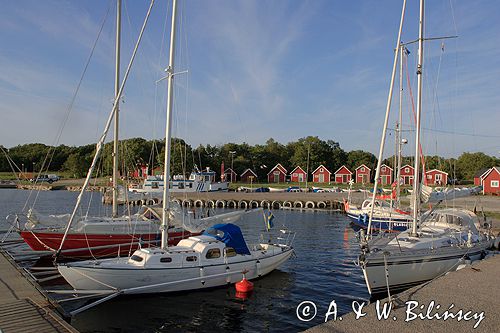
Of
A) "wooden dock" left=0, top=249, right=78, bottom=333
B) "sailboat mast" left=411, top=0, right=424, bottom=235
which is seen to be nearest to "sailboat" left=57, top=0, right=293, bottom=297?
"wooden dock" left=0, top=249, right=78, bottom=333

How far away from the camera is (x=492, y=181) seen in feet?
238

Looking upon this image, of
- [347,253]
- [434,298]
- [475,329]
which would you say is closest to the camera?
[475,329]

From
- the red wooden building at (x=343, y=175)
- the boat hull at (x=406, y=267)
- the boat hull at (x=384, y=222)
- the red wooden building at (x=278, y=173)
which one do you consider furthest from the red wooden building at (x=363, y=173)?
the boat hull at (x=406, y=267)

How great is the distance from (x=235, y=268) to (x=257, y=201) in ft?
153

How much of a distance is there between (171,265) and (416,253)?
10.4 meters

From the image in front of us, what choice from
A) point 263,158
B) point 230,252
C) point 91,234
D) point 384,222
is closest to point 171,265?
point 230,252

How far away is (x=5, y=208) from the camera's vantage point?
53.9 m

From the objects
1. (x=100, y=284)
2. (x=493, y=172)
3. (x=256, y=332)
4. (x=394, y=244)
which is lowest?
(x=256, y=332)

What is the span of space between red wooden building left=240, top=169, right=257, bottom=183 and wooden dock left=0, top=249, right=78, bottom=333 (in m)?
96.5

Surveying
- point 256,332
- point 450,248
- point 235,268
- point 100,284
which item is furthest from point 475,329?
point 100,284

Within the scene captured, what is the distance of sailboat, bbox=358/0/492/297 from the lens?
53.1 feet

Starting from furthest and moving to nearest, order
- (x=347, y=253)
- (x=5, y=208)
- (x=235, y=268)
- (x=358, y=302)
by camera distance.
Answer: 1. (x=5, y=208)
2. (x=347, y=253)
3. (x=235, y=268)
4. (x=358, y=302)

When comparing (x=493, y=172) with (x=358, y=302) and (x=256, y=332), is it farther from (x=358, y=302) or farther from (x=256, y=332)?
(x=256, y=332)

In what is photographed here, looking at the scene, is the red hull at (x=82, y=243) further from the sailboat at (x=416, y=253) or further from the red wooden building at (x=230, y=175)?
the red wooden building at (x=230, y=175)
